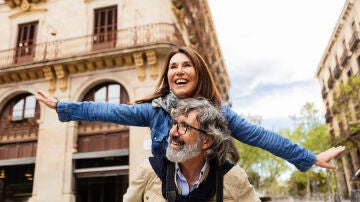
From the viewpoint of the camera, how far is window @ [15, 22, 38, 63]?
16.0 meters

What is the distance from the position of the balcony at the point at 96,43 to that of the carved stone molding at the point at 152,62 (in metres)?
0.42

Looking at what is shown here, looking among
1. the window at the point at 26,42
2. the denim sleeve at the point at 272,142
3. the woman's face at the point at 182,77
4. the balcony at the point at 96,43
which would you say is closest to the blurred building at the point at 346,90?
the balcony at the point at 96,43

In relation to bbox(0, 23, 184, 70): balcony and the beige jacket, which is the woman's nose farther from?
bbox(0, 23, 184, 70): balcony

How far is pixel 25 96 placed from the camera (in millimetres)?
15664

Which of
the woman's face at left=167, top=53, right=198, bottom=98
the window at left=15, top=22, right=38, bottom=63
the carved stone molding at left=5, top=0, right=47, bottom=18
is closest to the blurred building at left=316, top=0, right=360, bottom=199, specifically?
the window at left=15, top=22, right=38, bottom=63

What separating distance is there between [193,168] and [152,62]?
37.8ft

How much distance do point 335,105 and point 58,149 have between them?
19.9 meters

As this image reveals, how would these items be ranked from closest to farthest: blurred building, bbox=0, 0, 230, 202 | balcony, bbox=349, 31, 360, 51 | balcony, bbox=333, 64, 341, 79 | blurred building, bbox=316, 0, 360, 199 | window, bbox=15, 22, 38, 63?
1. blurred building, bbox=0, 0, 230, 202
2. window, bbox=15, 22, 38, 63
3. blurred building, bbox=316, 0, 360, 199
4. balcony, bbox=349, 31, 360, 51
5. balcony, bbox=333, 64, 341, 79

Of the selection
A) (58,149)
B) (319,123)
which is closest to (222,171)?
(58,149)

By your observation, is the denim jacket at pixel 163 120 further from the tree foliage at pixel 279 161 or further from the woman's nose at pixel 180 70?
the tree foliage at pixel 279 161

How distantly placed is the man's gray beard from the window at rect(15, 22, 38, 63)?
15589 millimetres

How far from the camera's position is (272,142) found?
2.41 metres

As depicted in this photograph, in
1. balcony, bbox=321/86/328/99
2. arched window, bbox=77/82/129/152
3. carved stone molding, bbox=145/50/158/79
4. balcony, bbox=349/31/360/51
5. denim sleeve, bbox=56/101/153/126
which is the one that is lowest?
denim sleeve, bbox=56/101/153/126

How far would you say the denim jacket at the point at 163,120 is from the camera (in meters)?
2.39
